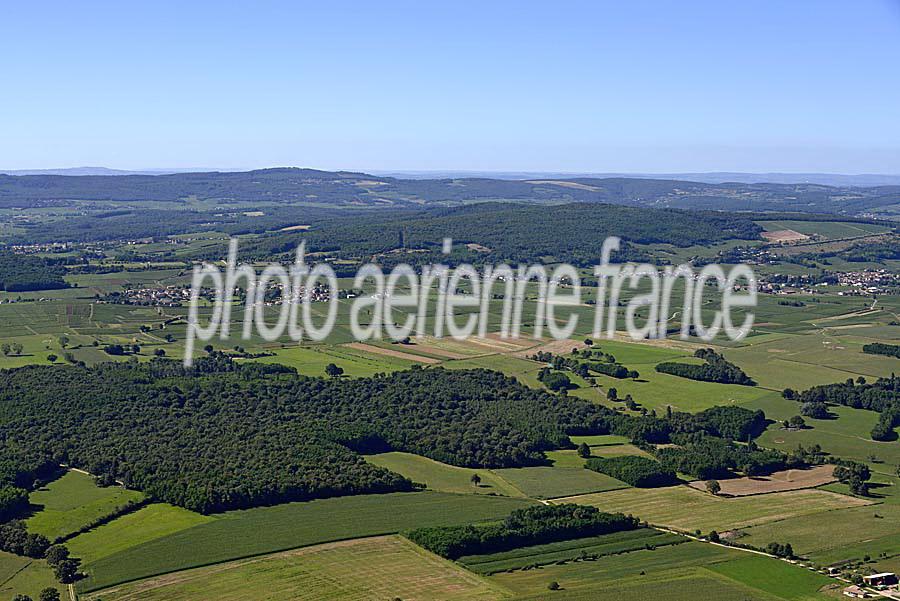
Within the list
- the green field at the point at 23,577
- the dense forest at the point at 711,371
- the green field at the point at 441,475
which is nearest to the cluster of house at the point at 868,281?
the dense forest at the point at 711,371

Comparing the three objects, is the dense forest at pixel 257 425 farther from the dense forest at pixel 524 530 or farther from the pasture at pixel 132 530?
the dense forest at pixel 524 530

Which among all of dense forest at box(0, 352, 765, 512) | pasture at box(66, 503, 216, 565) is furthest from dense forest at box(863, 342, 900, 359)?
pasture at box(66, 503, 216, 565)

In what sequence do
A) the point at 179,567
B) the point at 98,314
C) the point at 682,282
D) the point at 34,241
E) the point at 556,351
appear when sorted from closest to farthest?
the point at 179,567 → the point at 556,351 → the point at 98,314 → the point at 682,282 → the point at 34,241

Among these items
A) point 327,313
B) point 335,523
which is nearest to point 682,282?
point 327,313

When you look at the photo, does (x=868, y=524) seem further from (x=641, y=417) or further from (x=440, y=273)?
(x=440, y=273)

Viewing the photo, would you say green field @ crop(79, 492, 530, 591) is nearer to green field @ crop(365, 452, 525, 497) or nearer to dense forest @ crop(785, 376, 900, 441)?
green field @ crop(365, 452, 525, 497)
